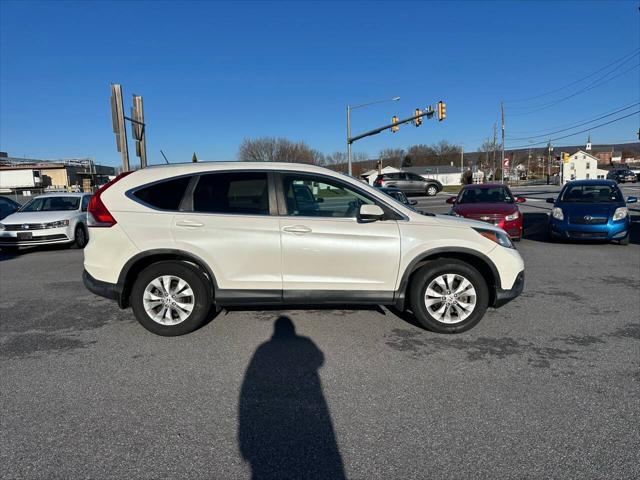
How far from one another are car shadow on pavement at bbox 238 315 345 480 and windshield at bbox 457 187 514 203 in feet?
28.4

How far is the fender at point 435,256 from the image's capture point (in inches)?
180

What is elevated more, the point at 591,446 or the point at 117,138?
the point at 117,138

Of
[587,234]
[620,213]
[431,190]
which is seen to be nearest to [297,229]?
[587,234]

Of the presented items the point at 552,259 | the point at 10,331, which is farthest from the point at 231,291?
the point at 552,259

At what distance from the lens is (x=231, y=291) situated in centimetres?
458

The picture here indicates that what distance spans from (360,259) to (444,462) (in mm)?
2271

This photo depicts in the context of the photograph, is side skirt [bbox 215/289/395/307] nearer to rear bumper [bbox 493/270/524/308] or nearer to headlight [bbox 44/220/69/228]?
rear bumper [bbox 493/270/524/308]

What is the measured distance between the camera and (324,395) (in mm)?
3396

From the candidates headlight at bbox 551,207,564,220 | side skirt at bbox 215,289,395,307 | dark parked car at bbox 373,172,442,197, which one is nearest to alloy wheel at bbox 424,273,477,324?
side skirt at bbox 215,289,395,307

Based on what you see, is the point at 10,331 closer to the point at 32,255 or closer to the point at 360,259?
the point at 360,259

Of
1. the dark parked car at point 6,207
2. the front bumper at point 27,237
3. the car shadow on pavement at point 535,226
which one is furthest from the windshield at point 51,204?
the car shadow on pavement at point 535,226

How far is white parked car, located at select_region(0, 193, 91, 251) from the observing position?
35.3ft

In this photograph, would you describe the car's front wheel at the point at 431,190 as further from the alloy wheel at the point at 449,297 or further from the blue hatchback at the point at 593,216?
the alloy wheel at the point at 449,297

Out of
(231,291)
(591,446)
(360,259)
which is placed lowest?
(591,446)
